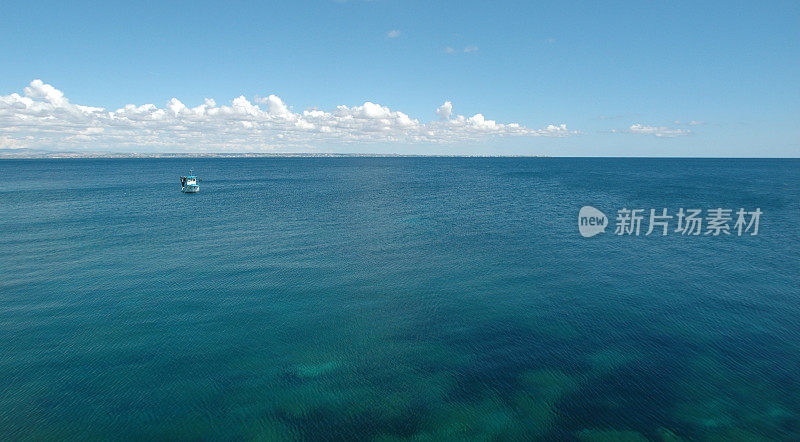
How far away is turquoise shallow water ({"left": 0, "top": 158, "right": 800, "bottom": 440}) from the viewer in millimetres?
30750

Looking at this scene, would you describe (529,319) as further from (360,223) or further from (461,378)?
(360,223)

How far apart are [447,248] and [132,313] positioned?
1934 inches

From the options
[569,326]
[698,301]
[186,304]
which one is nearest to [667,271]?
[698,301]

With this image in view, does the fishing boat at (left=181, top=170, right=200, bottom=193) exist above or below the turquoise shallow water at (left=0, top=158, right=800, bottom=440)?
above

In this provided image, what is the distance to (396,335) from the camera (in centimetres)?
4266

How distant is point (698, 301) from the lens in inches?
1999

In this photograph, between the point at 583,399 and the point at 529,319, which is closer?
the point at 583,399

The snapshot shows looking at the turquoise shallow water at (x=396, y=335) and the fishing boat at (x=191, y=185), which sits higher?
the fishing boat at (x=191, y=185)

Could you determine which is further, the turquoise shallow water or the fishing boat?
the fishing boat

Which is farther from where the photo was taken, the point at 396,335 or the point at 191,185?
the point at 191,185

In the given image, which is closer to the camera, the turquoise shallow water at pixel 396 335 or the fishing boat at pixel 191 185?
the turquoise shallow water at pixel 396 335

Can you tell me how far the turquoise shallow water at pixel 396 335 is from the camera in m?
30.8

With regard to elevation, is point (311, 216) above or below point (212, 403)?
above

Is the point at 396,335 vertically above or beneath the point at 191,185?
beneath
